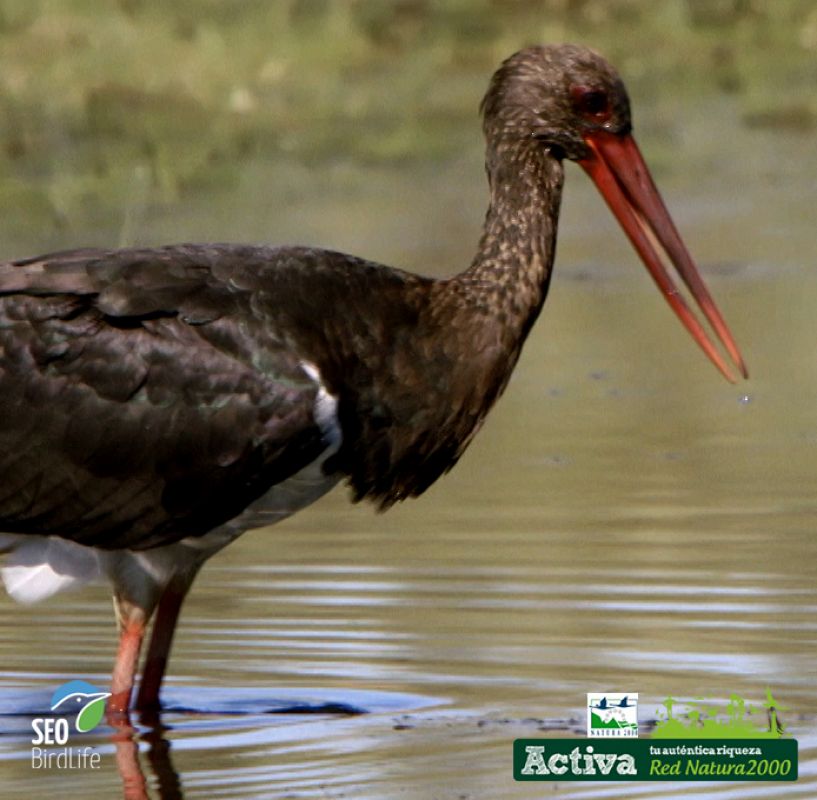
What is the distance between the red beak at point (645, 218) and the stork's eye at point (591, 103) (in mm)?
48

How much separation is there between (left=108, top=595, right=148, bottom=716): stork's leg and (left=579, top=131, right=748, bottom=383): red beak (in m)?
1.57

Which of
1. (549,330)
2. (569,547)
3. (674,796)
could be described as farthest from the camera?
(549,330)

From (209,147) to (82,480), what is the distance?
8067 mm

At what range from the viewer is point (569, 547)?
834cm

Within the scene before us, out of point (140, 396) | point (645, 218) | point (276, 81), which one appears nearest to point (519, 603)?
point (645, 218)

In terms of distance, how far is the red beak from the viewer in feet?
23.9

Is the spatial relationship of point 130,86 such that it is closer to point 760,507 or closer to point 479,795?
point 760,507

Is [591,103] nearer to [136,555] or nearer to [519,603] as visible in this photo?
[519,603]

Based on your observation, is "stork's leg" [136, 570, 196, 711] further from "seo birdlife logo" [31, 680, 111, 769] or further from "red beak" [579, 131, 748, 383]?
"red beak" [579, 131, 748, 383]

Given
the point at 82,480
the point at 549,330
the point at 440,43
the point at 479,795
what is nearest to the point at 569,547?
the point at 82,480

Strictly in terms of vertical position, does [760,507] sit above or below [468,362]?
below

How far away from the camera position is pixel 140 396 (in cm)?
689

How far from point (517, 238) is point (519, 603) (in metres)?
1.11

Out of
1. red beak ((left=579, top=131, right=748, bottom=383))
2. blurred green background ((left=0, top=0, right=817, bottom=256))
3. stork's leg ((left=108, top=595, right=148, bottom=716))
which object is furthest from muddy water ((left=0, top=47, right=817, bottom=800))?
blurred green background ((left=0, top=0, right=817, bottom=256))
